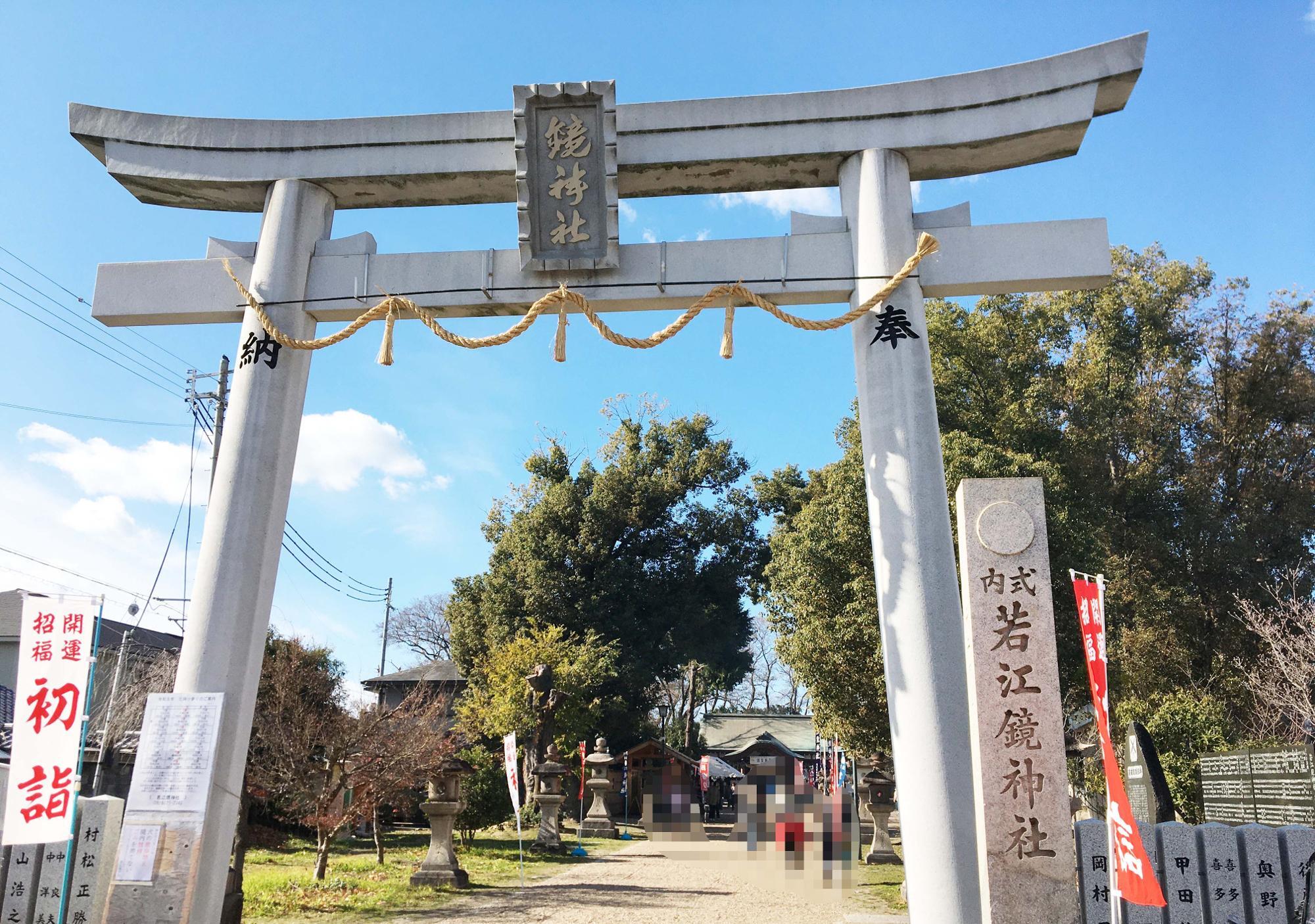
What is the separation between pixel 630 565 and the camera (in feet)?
83.1

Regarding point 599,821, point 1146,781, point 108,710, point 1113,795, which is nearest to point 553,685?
point 599,821

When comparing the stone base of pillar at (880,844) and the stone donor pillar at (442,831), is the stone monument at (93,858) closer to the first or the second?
the stone donor pillar at (442,831)

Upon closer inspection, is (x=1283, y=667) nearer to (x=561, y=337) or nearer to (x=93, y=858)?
(x=561, y=337)

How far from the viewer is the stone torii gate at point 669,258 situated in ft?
17.8

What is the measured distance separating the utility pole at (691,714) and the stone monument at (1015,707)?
2595 cm

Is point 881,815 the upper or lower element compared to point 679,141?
lower

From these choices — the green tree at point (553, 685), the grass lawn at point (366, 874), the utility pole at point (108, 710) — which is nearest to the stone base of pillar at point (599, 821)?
A: the grass lawn at point (366, 874)

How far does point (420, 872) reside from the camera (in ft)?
36.3

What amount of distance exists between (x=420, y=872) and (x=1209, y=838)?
8.94 metres

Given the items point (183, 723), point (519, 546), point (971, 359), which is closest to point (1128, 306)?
point (971, 359)

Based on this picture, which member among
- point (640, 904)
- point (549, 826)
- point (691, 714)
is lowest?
point (640, 904)

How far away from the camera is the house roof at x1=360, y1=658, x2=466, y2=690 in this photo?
A: 27.0 metres

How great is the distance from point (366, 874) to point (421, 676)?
15.8 metres

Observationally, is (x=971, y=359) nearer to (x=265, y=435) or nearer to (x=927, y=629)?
(x=927, y=629)
